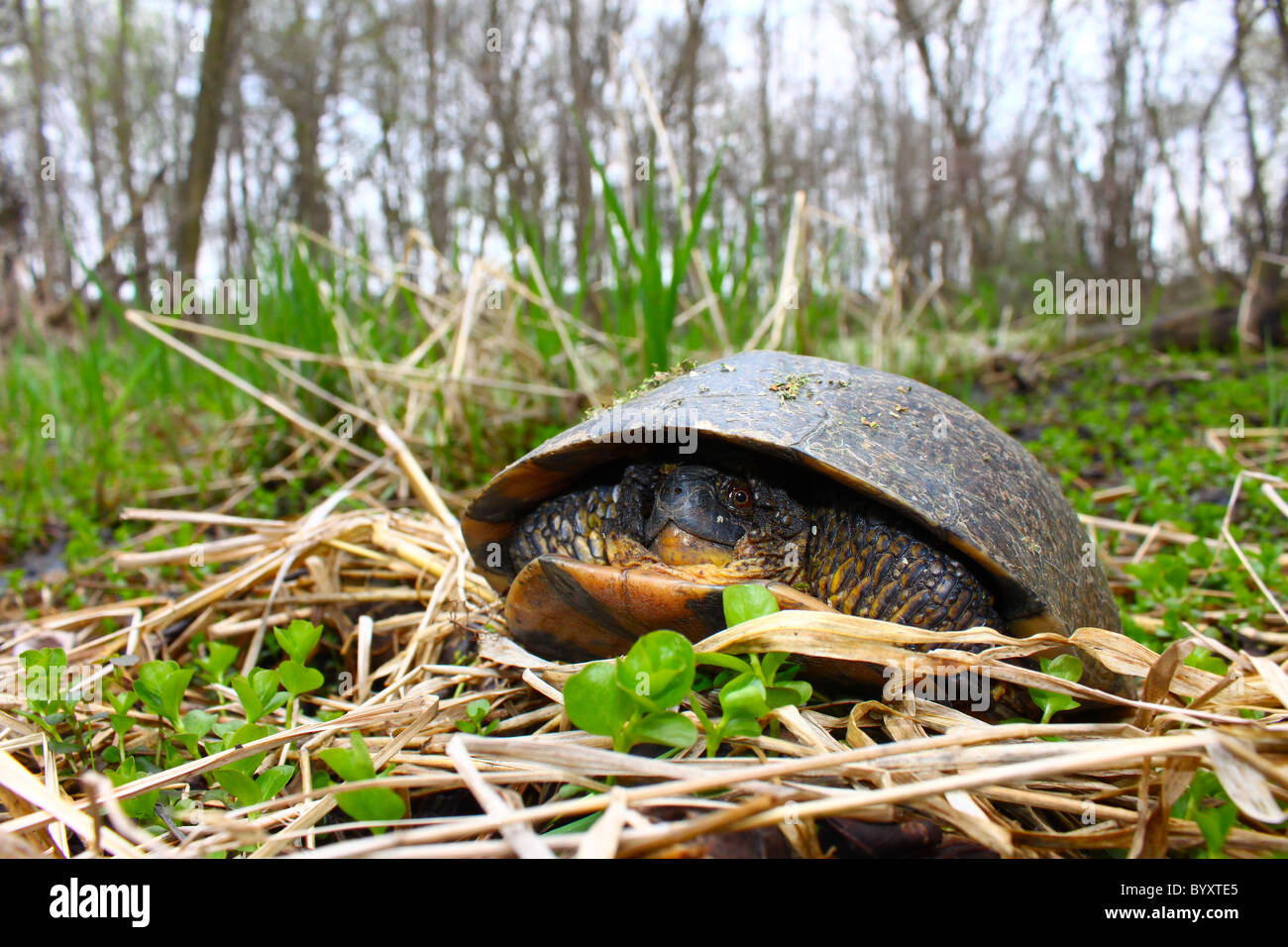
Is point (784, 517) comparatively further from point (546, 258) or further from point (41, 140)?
point (41, 140)

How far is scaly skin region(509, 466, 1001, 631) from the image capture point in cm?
146

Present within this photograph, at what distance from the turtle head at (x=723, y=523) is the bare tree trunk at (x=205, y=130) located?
24.1 ft

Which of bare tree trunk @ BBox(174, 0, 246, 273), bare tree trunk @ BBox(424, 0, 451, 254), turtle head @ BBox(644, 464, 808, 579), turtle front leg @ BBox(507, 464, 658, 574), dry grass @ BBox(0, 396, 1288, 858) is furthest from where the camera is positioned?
bare tree trunk @ BBox(424, 0, 451, 254)

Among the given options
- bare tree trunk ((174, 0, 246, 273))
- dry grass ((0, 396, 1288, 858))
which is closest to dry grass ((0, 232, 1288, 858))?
dry grass ((0, 396, 1288, 858))

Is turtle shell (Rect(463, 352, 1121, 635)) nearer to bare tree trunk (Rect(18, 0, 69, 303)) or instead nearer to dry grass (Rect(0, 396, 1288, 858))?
dry grass (Rect(0, 396, 1288, 858))

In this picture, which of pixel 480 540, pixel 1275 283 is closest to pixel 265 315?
pixel 480 540

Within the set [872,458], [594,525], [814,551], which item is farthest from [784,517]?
[594,525]

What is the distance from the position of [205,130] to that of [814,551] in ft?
26.4

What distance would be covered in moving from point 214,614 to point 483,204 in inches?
479

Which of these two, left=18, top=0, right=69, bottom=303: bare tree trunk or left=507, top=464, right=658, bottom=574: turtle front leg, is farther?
left=18, top=0, right=69, bottom=303: bare tree trunk

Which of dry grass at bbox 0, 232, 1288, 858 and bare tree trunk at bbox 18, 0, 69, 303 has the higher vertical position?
bare tree trunk at bbox 18, 0, 69, 303

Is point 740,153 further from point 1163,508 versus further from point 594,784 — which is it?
point 594,784

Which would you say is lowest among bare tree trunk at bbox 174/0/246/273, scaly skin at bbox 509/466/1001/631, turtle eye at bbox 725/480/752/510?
scaly skin at bbox 509/466/1001/631

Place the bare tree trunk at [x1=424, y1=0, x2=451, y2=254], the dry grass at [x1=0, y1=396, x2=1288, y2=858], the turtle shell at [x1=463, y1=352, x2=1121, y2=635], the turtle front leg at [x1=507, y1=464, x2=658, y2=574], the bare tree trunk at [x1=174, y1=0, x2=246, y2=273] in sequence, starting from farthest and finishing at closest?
1. the bare tree trunk at [x1=424, y1=0, x2=451, y2=254]
2. the bare tree trunk at [x1=174, y1=0, x2=246, y2=273]
3. the turtle front leg at [x1=507, y1=464, x2=658, y2=574]
4. the turtle shell at [x1=463, y1=352, x2=1121, y2=635]
5. the dry grass at [x1=0, y1=396, x2=1288, y2=858]
